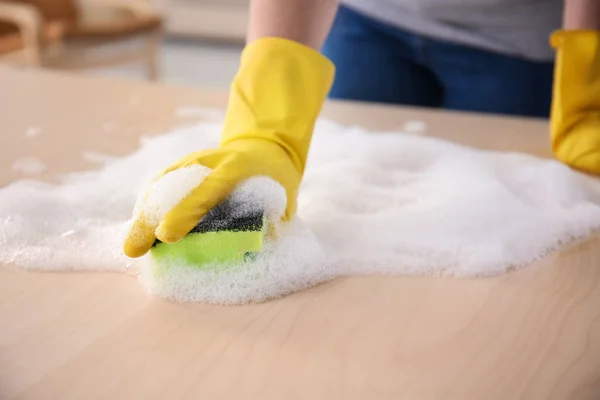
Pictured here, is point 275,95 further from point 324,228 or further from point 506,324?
point 506,324

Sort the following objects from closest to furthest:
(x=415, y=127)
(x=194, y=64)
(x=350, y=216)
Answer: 1. (x=350, y=216)
2. (x=415, y=127)
3. (x=194, y=64)

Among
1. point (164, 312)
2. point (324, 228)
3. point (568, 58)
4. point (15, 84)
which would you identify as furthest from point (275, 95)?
point (15, 84)

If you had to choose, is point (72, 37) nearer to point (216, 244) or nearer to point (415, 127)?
point (415, 127)

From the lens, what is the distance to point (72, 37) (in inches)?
86.2

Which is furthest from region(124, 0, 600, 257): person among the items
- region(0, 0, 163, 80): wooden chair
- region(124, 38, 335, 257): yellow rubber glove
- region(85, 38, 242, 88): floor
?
region(85, 38, 242, 88): floor

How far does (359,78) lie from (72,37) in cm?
149

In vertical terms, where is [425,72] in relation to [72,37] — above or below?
above

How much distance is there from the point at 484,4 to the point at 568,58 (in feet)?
0.66

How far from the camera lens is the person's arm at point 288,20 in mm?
642

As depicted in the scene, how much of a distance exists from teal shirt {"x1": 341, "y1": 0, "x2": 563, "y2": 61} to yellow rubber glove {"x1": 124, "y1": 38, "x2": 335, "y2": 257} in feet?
1.11

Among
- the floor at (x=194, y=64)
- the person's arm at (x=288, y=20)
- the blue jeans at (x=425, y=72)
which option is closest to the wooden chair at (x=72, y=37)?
the floor at (x=194, y=64)

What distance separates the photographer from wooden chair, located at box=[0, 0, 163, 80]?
80.4 inches

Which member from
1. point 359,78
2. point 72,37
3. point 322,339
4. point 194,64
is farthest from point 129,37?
point 322,339

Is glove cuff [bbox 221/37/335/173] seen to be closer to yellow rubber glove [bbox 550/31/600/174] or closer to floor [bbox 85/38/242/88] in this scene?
yellow rubber glove [bbox 550/31/600/174]
